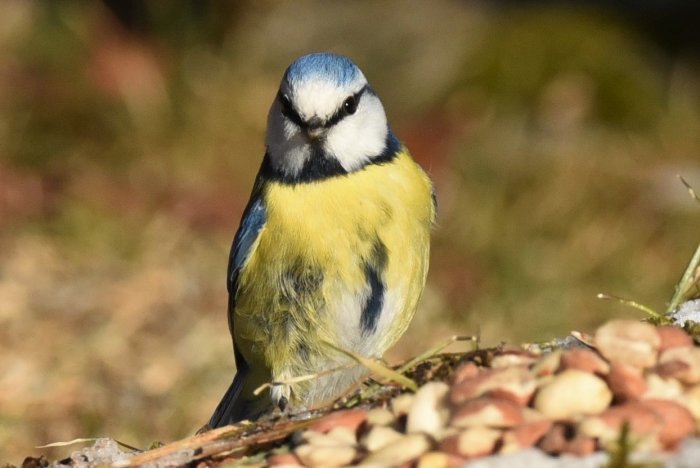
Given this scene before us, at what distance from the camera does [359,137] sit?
8.97ft

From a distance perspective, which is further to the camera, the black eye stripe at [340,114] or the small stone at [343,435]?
the black eye stripe at [340,114]

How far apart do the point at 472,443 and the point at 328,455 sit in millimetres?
213

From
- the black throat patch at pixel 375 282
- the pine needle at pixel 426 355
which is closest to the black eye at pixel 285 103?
the black throat patch at pixel 375 282

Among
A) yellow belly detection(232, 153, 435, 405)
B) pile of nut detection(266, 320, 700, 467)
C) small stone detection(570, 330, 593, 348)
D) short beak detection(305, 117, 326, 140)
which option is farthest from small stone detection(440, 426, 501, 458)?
short beak detection(305, 117, 326, 140)

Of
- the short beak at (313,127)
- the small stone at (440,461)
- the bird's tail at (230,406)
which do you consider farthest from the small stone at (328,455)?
the bird's tail at (230,406)

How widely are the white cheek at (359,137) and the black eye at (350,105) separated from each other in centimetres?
1

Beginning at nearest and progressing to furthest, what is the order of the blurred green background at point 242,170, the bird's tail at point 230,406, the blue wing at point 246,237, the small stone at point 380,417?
the small stone at point 380,417
the blue wing at point 246,237
the bird's tail at point 230,406
the blurred green background at point 242,170

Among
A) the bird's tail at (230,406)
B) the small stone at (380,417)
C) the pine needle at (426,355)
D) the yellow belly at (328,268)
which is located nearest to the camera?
the small stone at (380,417)

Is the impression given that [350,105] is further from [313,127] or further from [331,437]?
[331,437]

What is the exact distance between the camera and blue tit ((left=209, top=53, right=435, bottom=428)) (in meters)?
2.62

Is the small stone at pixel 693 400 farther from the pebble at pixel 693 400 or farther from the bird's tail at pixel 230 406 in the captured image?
the bird's tail at pixel 230 406

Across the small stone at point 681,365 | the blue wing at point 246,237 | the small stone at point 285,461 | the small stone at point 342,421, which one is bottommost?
the small stone at point 681,365

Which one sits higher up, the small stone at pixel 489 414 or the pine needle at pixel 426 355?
the pine needle at pixel 426 355

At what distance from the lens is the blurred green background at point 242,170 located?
4020mm
